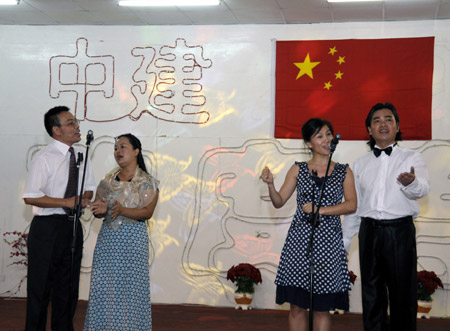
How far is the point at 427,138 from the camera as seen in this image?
639cm

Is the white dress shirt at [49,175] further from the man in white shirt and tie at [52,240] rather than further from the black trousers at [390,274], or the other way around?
the black trousers at [390,274]

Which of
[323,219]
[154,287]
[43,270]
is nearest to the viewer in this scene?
[323,219]

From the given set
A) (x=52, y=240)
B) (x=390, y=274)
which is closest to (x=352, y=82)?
(x=390, y=274)

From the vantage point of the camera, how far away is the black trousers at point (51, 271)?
4461mm

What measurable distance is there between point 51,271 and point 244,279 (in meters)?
2.43

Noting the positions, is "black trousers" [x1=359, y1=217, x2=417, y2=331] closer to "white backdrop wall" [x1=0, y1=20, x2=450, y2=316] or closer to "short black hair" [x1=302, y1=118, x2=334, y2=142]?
"short black hair" [x1=302, y1=118, x2=334, y2=142]

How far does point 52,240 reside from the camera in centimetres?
446

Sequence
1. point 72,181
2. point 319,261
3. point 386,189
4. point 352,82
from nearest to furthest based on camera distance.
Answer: point 319,261, point 386,189, point 72,181, point 352,82

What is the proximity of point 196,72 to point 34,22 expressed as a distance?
1914mm

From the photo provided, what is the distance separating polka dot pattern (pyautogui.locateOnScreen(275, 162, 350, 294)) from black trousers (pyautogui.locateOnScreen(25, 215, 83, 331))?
1543 millimetres

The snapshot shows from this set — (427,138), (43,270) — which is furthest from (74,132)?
(427,138)

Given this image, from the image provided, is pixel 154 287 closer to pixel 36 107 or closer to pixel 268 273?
pixel 268 273

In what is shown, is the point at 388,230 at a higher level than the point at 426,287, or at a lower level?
higher

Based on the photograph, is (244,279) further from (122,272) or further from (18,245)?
(18,245)
